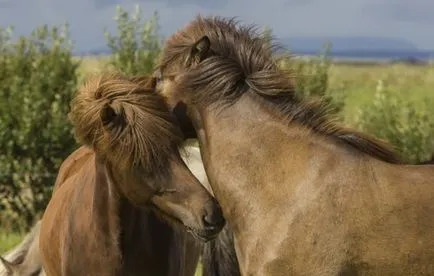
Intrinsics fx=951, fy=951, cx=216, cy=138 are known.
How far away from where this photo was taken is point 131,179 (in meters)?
5.03

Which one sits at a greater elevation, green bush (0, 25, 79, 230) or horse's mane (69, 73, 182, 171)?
horse's mane (69, 73, 182, 171)

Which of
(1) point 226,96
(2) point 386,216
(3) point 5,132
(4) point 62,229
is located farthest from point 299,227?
(3) point 5,132

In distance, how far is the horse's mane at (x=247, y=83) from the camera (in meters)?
4.98

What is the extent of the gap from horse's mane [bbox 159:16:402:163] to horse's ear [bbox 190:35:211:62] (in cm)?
3

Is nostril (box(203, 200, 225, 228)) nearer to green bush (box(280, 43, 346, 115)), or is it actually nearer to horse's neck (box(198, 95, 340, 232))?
horse's neck (box(198, 95, 340, 232))

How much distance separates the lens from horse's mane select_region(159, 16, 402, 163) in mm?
4980

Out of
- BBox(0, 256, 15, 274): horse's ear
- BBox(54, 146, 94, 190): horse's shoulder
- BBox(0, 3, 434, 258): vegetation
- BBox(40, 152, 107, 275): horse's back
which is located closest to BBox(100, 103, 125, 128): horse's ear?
BBox(40, 152, 107, 275): horse's back

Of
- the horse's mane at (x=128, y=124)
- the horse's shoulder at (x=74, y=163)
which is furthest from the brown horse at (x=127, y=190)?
the horse's shoulder at (x=74, y=163)

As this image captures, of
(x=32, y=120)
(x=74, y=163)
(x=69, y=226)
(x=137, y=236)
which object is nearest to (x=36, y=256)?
(x=74, y=163)

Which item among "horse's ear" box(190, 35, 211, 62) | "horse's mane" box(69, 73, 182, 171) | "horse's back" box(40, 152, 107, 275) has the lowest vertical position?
"horse's back" box(40, 152, 107, 275)

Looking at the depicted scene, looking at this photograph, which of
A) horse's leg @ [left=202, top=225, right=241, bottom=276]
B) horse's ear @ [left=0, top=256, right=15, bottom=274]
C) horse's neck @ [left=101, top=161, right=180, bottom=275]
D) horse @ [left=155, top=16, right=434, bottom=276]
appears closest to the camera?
horse @ [left=155, top=16, right=434, bottom=276]

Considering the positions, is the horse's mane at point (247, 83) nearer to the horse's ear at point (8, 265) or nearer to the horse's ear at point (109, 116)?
the horse's ear at point (109, 116)

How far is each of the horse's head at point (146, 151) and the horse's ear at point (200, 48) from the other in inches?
11.6

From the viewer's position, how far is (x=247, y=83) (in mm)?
5074
